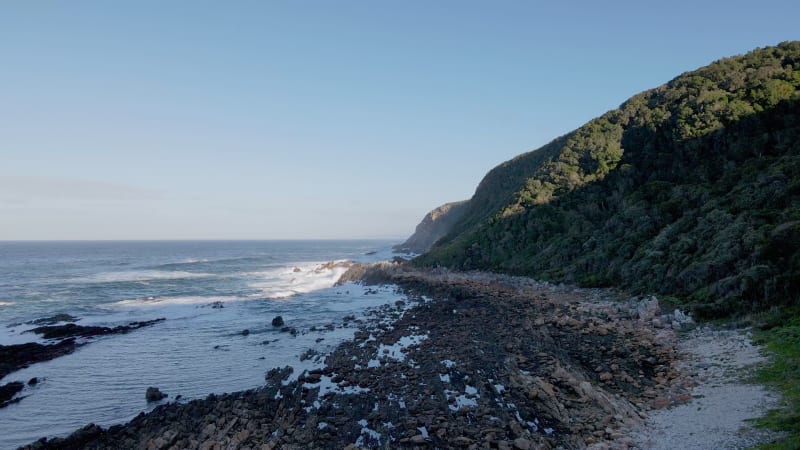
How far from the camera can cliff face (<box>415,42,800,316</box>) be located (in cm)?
2209

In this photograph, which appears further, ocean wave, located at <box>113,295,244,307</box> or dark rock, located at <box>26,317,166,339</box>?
ocean wave, located at <box>113,295,244,307</box>

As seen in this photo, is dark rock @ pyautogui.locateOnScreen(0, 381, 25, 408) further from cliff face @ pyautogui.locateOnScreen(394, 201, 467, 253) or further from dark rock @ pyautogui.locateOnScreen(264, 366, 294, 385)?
cliff face @ pyautogui.locateOnScreen(394, 201, 467, 253)

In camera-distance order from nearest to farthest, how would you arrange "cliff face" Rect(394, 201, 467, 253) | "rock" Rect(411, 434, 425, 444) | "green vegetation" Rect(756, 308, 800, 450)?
1. "green vegetation" Rect(756, 308, 800, 450)
2. "rock" Rect(411, 434, 425, 444)
3. "cliff face" Rect(394, 201, 467, 253)

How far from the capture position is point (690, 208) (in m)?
32.8

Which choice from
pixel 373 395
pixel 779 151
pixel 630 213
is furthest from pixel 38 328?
pixel 779 151

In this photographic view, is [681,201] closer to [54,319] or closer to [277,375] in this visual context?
[277,375]

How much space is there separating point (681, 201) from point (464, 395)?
29857 millimetres

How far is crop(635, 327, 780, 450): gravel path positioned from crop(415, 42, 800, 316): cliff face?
6.16 meters

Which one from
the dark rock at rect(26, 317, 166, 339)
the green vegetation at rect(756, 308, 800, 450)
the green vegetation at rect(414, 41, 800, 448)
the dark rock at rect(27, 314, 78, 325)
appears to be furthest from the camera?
the dark rock at rect(27, 314, 78, 325)

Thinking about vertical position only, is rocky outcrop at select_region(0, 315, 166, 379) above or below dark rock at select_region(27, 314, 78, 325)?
below

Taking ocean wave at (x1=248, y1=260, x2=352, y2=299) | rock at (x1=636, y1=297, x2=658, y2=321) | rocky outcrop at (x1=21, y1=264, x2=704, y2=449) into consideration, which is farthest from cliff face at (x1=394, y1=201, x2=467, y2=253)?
rocky outcrop at (x1=21, y1=264, x2=704, y2=449)

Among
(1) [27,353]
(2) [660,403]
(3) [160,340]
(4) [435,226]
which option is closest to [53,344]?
(1) [27,353]

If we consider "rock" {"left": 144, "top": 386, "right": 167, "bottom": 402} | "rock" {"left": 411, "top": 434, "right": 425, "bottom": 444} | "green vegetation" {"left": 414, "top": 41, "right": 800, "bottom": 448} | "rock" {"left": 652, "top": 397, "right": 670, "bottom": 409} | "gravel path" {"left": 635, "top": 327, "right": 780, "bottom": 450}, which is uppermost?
"green vegetation" {"left": 414, "top": 41, "right": 800, "bottom": 448}

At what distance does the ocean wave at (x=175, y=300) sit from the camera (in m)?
42.4
